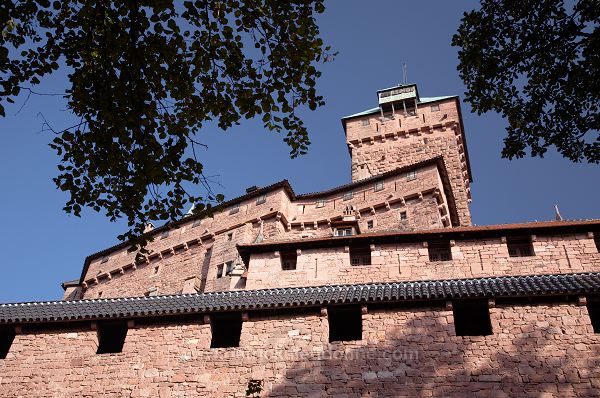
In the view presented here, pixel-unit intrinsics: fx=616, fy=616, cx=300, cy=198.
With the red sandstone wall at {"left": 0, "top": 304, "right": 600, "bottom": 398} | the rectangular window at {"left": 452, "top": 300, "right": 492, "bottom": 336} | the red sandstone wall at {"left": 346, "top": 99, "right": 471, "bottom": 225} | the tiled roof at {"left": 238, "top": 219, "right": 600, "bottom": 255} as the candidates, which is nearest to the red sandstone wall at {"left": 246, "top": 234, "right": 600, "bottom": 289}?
the tiled roof at {"left": 238, "top": 219, "right": 600, "bottom": 255}

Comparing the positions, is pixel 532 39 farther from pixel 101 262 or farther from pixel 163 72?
pixel 101 262

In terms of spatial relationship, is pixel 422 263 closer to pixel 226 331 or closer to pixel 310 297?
pixel 310 297

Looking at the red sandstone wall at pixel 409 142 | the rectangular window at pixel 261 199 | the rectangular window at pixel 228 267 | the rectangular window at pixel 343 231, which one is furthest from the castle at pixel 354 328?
the red sandstone wall at pixel 409 142

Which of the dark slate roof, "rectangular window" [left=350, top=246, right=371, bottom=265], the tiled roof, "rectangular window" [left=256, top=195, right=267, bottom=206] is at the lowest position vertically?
the dark slate roof

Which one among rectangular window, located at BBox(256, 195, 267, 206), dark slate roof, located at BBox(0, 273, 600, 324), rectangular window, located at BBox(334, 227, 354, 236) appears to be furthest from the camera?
rectangular window, located at BBox(256, 195, 267, 206)

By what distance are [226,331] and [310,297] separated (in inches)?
108

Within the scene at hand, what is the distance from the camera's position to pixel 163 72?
33.8 feet

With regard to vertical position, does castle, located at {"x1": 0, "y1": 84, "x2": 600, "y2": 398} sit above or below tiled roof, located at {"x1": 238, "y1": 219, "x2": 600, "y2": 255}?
below

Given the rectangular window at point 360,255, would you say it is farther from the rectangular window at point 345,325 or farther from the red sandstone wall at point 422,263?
the rectangular window at point 345,325

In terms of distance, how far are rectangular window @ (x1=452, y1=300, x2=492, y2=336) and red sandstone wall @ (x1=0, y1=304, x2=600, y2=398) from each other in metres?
0.77

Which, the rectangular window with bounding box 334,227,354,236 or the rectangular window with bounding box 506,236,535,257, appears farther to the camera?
the rectangular window with bounding box 334,227,354,236

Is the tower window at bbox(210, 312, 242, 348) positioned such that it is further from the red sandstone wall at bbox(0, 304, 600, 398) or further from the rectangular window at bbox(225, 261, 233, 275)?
the rectangular window at bbox(225, 261, 233, 275)

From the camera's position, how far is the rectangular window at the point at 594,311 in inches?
617

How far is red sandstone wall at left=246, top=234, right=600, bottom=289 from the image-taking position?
21.3 meters
